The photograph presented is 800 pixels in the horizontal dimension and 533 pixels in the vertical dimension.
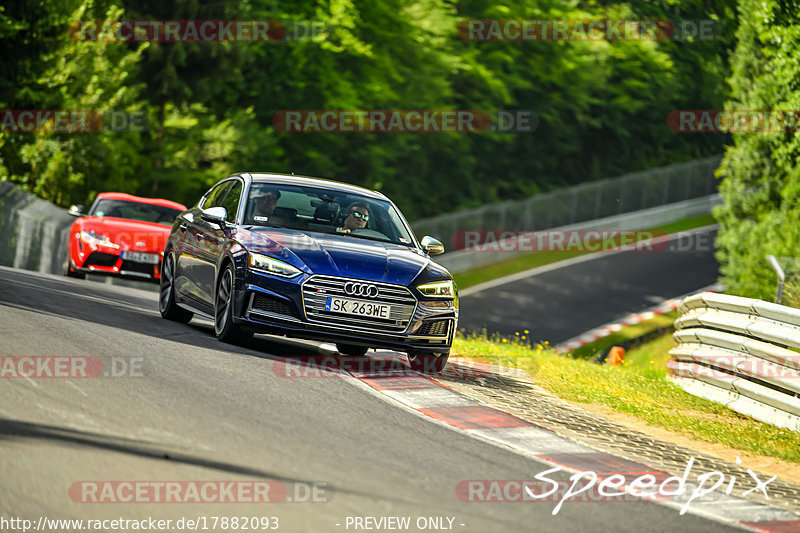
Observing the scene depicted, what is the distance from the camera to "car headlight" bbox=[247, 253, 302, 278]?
9672 mm

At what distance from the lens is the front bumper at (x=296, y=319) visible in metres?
9.62

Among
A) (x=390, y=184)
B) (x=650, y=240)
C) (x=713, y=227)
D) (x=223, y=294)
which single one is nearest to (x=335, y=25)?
(x=390, y=184)

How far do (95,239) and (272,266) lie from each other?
30.0 feet

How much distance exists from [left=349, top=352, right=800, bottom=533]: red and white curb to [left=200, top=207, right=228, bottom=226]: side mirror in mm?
2173

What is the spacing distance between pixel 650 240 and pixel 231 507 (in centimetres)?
4000

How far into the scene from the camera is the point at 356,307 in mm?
9695

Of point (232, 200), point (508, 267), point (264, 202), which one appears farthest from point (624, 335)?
point (264, 202)

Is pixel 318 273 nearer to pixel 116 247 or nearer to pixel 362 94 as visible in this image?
pixel 116 247

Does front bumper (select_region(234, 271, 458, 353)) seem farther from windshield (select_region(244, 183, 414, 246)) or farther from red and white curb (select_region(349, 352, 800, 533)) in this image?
windshield (select_region(244, 183, 414, 246))

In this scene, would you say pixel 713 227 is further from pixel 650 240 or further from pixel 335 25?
pixel 335 25

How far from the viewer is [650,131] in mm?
60094

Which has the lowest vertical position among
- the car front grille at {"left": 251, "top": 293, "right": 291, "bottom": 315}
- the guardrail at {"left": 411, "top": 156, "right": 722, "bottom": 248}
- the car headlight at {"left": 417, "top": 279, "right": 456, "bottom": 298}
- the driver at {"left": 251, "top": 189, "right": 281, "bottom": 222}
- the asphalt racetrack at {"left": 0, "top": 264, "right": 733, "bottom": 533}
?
the guardrail at {"left": 411, "top": 156, "right": 722, "bottom": 248}

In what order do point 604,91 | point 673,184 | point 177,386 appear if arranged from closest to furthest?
point 177,386 < point 673,184 < point 604,91


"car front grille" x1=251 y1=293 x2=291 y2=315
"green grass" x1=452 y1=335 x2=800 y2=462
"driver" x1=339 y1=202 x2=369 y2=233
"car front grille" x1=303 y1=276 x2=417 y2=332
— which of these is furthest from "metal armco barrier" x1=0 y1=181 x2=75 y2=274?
"car front grille" x1=303 y1=276 x2=417 y2=332
